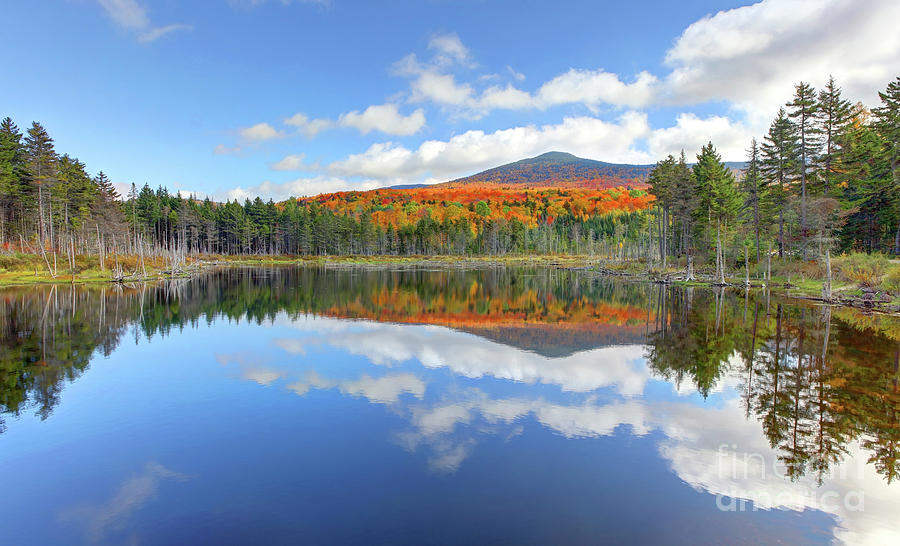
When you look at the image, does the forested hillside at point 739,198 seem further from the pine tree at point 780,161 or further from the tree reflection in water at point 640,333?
the tree reflection in water at point 640,333

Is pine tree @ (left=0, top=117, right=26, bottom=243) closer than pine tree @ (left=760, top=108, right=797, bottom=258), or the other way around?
pine tree @ (left=760, top=108, right=797, bottom=258)

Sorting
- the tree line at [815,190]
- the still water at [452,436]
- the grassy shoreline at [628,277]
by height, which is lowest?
the still water at [452,436]

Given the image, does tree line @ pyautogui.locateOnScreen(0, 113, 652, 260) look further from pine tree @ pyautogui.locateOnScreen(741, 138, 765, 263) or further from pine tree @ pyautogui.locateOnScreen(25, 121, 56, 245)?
pine tree @ pyautogui.locateOnScreen(741, 138, 765, 263)

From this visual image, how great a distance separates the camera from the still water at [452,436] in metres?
6.83

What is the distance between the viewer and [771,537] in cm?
641

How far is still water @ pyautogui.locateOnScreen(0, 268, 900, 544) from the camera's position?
22.4 ft

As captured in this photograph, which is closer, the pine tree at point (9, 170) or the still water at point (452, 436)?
the still water at point (452, 436)

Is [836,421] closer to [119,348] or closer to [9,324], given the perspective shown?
[119,348]

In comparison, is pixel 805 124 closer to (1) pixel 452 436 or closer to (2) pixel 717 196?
(2) pixel 717 196

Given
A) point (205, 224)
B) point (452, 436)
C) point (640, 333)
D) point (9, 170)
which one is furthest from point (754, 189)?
point (205, 224)

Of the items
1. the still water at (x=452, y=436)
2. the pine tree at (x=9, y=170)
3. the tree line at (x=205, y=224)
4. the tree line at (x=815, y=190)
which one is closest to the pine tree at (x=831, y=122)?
the tree line at (x=815, y=190)

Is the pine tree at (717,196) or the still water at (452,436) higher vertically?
the pine tree at (717,196)

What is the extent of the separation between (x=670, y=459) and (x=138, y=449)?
34.9 ft

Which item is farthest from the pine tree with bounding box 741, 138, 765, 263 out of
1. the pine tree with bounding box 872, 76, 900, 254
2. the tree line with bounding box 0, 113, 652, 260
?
the tree line with bounding box 0, 113, 652, 260
